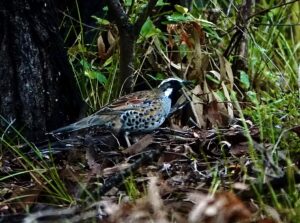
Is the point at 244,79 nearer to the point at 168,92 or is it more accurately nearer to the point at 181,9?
the point at 181,9

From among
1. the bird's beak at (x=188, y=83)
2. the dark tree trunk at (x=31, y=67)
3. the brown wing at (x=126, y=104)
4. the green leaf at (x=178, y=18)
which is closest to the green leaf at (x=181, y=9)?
the green leaf at (x=178, y=18)

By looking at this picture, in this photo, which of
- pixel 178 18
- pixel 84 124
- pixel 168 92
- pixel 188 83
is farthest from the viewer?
pixel 178 18

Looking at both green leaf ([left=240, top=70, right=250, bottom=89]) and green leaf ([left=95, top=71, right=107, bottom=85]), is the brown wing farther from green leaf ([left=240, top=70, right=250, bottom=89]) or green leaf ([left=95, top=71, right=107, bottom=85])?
green leaf ([left=240, top=70, right=250, bottom=89])

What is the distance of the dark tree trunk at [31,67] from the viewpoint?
4730mm

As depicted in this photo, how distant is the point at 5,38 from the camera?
4.73 metres

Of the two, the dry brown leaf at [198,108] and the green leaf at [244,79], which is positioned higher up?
the green leaf at [244,79]

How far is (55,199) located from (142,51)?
Result: 83.7 inches

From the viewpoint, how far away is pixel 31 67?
481 centimetres

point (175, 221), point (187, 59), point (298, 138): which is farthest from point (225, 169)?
point (187, 59)

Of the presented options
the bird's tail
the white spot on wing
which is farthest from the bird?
the white spot on wing

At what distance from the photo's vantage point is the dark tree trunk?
4.73 meters

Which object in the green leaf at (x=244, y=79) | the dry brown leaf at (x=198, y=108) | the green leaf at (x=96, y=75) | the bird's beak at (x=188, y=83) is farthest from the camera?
the green leaf at (x=244, y=79)

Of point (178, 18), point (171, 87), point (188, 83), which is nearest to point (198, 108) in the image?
point (188, 83)

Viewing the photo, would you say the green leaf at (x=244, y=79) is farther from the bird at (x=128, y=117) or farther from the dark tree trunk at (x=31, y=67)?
the dark tree trunk at (x=31, y=67)
